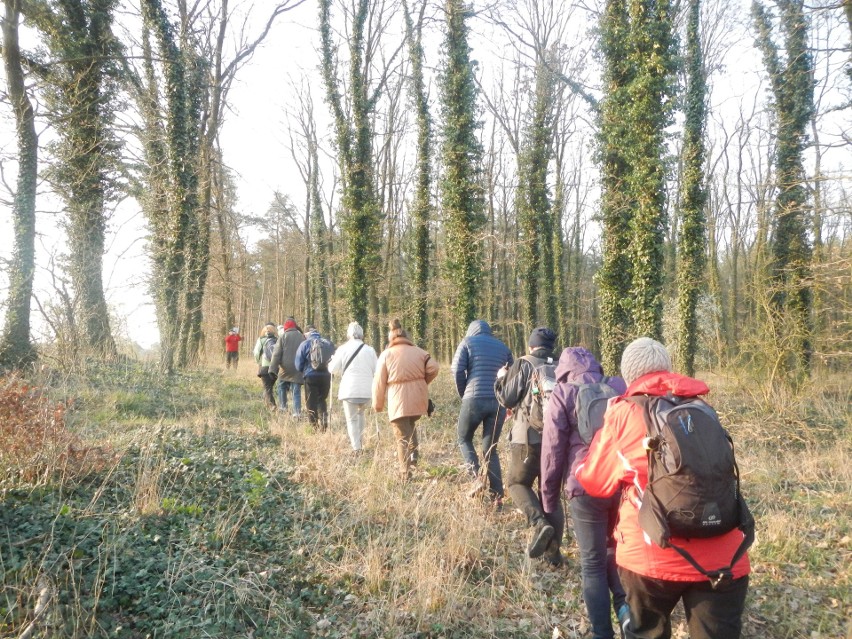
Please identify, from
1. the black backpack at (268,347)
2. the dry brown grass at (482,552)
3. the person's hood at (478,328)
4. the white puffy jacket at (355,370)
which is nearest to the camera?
the dry brown grass at (482,552)

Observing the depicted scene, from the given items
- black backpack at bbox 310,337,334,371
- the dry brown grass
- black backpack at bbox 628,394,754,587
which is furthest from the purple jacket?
black backpack at bbox 310,337,334,371

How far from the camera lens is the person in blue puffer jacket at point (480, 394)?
641 centimetres

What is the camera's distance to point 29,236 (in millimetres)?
11031

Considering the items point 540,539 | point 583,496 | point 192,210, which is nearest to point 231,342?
point 192,210

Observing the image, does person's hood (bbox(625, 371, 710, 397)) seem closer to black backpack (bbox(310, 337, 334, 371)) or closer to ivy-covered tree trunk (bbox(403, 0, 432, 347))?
black backpack (bbox(310, 337, 334, 371))

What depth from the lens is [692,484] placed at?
8.40 ft

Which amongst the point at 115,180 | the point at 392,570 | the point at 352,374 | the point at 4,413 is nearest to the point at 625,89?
the point at 352,374

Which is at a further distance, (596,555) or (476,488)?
(476,488)

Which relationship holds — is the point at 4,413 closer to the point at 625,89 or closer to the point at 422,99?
the point at 625,89

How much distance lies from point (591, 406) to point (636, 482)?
38.7 inches

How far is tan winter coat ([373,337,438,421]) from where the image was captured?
23.7 ft

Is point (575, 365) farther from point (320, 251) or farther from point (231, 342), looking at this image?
point (320, 251)

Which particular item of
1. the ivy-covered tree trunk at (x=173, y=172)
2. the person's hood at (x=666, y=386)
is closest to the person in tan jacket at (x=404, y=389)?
the person's hood at (x=666, y=386)

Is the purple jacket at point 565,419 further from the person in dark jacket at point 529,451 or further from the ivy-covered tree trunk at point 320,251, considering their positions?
the ivy-covered tree trunk at point 320,251
